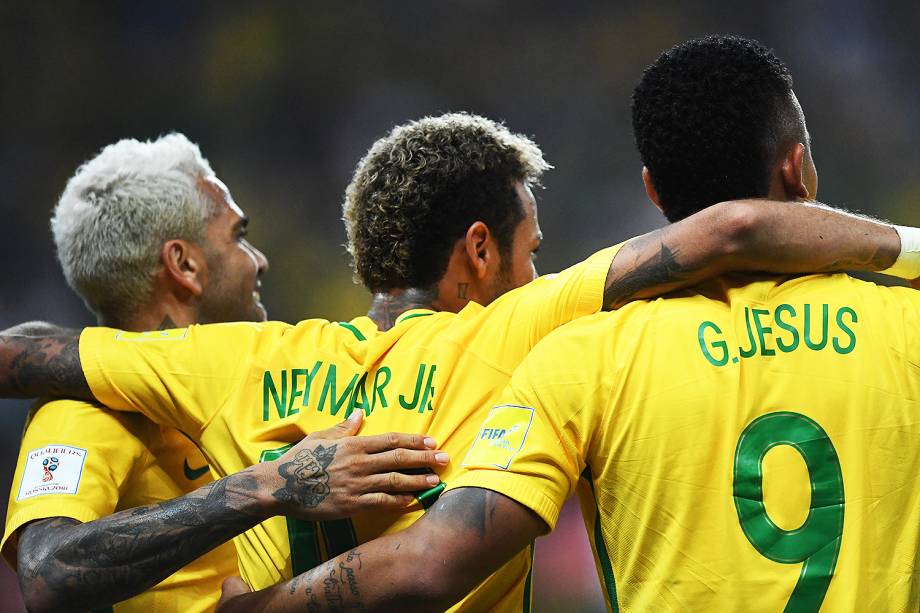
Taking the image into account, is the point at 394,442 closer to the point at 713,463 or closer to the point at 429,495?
the point at 429,495

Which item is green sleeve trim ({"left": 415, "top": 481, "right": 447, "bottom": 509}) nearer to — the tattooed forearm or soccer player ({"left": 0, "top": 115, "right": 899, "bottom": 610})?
soccer player ({"left": 0, "top": 115, "right": 899, "bottom": 610})

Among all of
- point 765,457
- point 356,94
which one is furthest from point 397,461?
point 356,94

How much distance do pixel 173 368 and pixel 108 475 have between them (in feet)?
1.12

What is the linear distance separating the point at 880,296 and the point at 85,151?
6311 mm

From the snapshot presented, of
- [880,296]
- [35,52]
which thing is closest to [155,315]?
[880,296]

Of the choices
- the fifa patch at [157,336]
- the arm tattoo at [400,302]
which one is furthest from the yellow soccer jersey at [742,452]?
the fifa patch at [157,336]

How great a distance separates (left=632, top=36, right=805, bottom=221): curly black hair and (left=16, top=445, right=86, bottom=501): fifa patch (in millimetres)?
1416

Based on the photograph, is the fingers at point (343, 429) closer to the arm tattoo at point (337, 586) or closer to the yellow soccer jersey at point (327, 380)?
the yellow soccer jersey at point (327, 380)

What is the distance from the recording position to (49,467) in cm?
228

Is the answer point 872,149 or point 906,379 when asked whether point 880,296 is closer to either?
point 906,379

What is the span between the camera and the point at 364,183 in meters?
2.47

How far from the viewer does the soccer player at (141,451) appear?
2.00 m

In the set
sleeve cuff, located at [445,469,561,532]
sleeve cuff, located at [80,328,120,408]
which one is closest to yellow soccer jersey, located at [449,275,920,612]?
sleeve cuff, located at [445,469,561,532]

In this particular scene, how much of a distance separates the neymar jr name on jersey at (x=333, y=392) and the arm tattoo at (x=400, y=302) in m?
0.25
